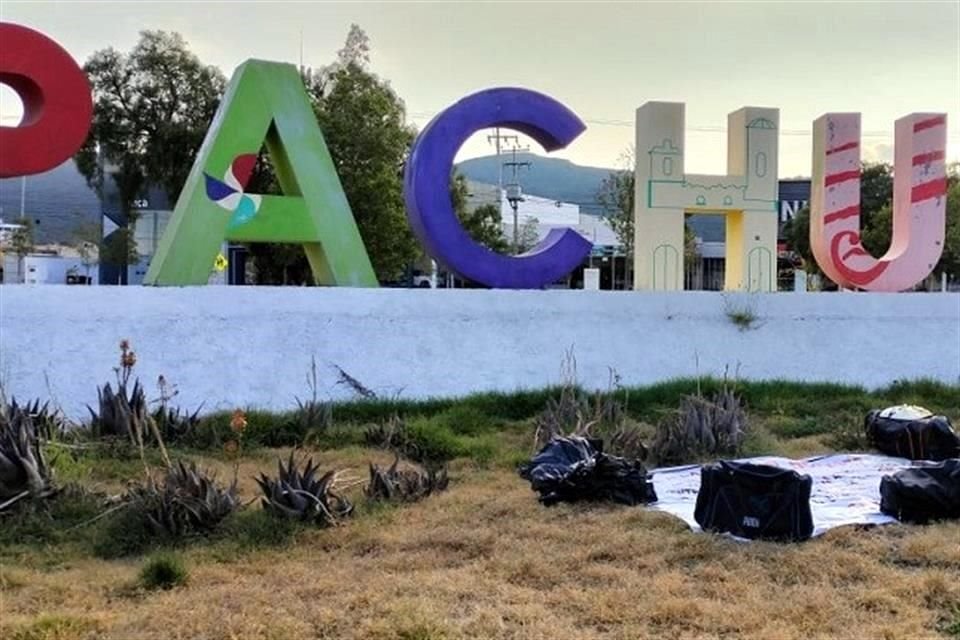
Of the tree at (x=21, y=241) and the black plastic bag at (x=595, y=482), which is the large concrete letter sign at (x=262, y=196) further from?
the tree at (x=21, y=241)

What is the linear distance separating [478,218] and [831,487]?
22907mm

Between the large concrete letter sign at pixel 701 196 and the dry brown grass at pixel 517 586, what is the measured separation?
5.45 metres

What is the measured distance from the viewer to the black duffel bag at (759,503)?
558cm

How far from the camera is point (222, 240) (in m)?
9.41


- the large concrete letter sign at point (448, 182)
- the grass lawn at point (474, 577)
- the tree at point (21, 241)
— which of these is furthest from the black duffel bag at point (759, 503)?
the tree at point (21, 241)

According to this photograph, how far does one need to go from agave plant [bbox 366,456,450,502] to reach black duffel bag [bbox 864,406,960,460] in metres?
4.21

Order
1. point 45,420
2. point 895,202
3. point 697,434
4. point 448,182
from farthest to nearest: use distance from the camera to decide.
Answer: point 895,202, point 448,182, point 697,434, point 45,420

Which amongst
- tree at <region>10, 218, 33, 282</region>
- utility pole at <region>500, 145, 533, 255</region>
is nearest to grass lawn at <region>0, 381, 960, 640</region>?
utility pole at <region>500, 145, 533, 255</region>

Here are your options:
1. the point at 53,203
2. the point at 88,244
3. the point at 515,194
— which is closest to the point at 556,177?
the point at 53,203

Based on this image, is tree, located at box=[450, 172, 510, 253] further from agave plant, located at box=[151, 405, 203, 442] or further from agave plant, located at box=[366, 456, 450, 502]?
agave plant, located at box=[366, 456, 450, 502]

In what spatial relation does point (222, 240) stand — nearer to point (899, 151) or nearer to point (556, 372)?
point (556, 372)

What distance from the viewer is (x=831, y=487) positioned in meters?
7.16

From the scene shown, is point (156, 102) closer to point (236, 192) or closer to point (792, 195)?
point (236, 192)

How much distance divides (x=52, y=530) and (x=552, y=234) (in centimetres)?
636
